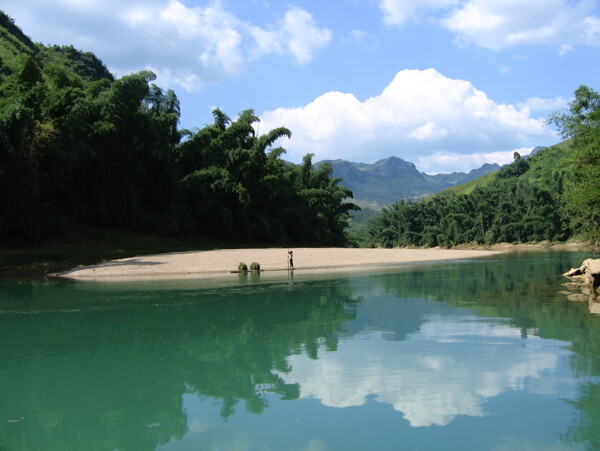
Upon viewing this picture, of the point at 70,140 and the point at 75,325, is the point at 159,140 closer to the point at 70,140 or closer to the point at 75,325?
the point at 70,140

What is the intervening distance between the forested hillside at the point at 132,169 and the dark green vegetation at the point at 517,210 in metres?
30.5

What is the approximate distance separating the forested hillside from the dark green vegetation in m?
30.5

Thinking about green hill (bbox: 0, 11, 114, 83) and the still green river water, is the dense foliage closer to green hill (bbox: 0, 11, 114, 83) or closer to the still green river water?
the still green river water

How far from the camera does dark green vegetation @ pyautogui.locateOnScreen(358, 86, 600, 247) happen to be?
27016 millimetres

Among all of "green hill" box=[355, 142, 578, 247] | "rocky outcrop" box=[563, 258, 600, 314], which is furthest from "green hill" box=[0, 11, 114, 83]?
"rocky outcrop" box=[563, 258, 600, 314]

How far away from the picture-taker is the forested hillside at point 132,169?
1312 inches

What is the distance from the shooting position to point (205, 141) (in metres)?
56.5

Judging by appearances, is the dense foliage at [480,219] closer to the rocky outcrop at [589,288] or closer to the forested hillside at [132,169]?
the forested hillside at [132,169]

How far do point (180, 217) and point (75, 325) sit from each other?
114ft

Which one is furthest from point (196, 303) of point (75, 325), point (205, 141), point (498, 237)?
point (498, 237)

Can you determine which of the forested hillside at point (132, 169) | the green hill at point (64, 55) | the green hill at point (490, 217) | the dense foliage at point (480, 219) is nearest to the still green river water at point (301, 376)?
the forested hillside at point (132, 169)

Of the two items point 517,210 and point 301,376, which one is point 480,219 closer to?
point 517,210

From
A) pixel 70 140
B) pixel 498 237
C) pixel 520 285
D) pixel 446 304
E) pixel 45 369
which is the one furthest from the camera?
pixel 498 237

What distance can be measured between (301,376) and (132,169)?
1488 inches
